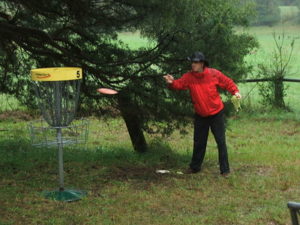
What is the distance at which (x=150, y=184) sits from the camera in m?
7.85

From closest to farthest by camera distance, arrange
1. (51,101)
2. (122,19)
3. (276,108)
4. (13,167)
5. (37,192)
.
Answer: (51,101) → (37,192) → (122,19) → (13,167) → (276,108)

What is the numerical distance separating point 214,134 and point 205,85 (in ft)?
2.24

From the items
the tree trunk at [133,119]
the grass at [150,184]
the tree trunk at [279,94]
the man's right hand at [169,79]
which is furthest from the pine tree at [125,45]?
the tree trunk at [279,94]

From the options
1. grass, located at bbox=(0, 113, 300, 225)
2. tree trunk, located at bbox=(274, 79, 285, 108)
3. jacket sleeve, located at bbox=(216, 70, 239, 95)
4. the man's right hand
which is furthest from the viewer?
tree trunk, located at bbox=(274, 79, 285, 108)

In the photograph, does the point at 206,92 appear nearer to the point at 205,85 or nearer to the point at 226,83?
the point at 205,85

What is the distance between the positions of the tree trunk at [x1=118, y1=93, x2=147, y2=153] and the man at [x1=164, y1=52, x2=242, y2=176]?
0.71 m

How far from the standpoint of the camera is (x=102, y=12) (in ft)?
26.2

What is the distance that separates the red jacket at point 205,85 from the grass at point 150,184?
0.96 m

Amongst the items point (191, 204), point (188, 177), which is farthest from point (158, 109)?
point (191, 204)

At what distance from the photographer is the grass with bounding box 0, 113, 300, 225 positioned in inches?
252

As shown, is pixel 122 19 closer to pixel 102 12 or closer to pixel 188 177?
pixel 102 12

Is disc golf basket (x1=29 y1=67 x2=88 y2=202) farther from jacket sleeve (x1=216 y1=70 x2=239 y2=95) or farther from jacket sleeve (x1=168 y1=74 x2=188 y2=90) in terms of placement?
jacket sleeve (x1=216 y1=70 x2=239 y2=95)

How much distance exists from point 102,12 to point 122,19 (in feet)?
0.85

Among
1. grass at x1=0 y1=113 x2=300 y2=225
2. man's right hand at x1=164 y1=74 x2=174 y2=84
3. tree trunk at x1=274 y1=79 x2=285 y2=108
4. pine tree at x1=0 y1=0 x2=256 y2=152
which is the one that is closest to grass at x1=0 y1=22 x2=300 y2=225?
grass at x1=0 y1=113 x2=300 y2=225
